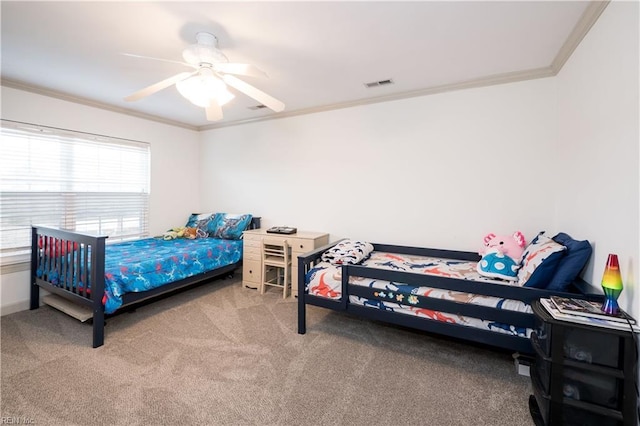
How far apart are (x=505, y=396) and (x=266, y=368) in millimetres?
1550

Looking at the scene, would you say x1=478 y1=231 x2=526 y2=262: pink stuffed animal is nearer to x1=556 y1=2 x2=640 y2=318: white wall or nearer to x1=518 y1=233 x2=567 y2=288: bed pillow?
x1=556 y1=2 x2=640 y2=318: white wall

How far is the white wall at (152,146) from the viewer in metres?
2.89

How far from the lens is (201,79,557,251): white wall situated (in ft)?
8.86

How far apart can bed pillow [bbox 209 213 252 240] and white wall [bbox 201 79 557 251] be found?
217 millimetres

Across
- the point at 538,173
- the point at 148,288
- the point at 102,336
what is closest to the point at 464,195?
the point at 538,173

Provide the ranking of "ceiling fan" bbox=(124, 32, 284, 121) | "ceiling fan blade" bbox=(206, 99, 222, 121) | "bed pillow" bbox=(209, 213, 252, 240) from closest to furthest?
"ceiling fan" bbox=(124, 32, 284, 121) < "ceiling fan blade" bbox=(206, 99, 222, 121) < "bed pillow" bbox=(209, 213, 252, 240)

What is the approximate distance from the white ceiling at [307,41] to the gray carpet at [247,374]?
2.36m

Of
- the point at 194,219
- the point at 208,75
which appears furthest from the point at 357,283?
the point at 194,219

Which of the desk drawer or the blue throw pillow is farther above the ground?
the blue throw pillow

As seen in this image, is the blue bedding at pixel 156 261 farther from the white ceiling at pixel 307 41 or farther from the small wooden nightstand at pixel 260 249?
the white ceiling at pixel 307 41

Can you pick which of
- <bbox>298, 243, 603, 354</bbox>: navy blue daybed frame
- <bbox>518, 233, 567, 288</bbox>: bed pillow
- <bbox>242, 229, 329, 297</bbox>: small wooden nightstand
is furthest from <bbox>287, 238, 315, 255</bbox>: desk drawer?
<bbox>518, 233, 567, 288</bbox>: bed pillow

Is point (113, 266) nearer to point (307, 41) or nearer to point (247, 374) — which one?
point (247, 374)

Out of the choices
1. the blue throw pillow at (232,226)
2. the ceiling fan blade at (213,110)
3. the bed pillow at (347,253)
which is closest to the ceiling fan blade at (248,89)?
the ceiling fan blade at (213,110)

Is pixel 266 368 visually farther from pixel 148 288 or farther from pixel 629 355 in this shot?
pixel 629 355
